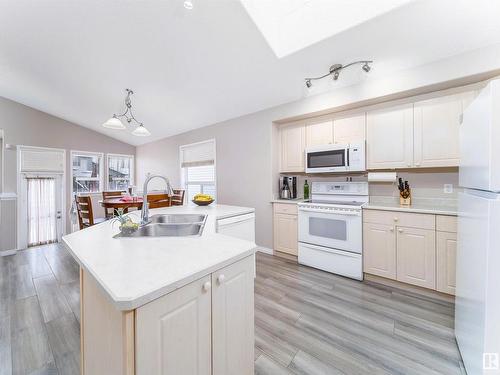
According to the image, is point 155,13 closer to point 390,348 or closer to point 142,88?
point 142,88

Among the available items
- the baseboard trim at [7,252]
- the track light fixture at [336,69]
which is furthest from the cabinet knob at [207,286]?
the baseboard trim at [7,252]

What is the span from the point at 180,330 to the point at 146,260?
1.10 feet

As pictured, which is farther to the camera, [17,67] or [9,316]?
[17,67]

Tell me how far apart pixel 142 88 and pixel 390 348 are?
4.22 m

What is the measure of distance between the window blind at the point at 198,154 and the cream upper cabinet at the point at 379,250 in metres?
3.12

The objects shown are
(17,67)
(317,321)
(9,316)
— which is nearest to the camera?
(317,321)

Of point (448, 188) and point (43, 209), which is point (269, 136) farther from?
point (43, 209)

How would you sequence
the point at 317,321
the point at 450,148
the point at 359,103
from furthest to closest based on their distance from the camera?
the point at 359,103 < the point at 450,148 < the point at 317,321

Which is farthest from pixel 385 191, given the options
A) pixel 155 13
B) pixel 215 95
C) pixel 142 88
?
pixel 142 88

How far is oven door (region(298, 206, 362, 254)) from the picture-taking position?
2562 millimetres

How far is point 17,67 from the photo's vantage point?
10.1 ft

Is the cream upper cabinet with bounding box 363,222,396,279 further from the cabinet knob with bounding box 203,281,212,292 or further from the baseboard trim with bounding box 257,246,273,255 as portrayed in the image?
the cabinet knob with bounding box 203,281,212,292

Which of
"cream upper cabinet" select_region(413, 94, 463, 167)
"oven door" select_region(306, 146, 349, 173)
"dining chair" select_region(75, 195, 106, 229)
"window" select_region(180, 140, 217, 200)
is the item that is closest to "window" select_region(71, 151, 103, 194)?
"window" select_region(180, 140, 217, 200)

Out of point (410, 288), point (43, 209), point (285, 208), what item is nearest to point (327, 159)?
point (285, 208)
